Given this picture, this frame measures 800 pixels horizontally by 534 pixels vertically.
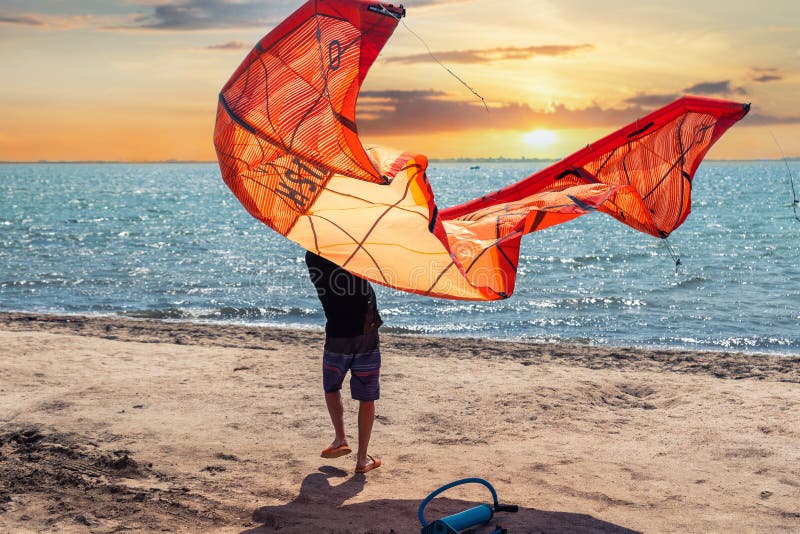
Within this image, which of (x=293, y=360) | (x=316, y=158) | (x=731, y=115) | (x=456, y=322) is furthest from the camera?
(x=456, y=322)

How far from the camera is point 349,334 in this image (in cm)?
602

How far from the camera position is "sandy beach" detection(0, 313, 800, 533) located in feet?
18.5

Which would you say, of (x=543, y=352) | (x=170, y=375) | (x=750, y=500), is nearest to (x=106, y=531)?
(x=170, y=375)

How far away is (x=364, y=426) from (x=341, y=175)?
2.14 meters

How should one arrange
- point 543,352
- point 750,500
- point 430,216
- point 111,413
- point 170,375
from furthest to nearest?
point 543,352, point 170,375, point 111,413, point 750,500, point 430,216

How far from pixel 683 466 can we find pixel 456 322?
33.5ft

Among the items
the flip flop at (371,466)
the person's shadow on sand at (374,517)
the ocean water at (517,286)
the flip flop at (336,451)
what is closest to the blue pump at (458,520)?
the person's shadow on sand at (374,517)

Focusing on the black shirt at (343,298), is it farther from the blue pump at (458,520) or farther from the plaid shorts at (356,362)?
the blue pump at (458,520)

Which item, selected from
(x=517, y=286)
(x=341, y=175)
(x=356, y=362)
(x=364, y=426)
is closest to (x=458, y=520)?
(x=364, y=426)

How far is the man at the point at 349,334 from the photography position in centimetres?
588

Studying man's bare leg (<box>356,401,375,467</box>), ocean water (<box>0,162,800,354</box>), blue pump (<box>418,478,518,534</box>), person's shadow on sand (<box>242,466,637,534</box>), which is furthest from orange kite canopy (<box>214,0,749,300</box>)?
ocean water (<box>0,162,800,354</box>)

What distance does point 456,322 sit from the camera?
16.8 meters

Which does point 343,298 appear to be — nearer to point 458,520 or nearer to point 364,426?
point 364,426

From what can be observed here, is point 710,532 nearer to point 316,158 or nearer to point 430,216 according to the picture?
point 430,216
